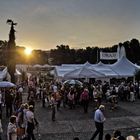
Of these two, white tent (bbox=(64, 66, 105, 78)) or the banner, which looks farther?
the banner

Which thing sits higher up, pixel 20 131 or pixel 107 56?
pixel 107 56

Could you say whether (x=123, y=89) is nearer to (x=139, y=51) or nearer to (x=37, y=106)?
(x=37, y=106)

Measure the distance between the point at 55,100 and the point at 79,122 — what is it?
102 inches

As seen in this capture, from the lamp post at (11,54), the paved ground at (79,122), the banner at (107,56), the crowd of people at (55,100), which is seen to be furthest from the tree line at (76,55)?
the paved ground at (79,122)

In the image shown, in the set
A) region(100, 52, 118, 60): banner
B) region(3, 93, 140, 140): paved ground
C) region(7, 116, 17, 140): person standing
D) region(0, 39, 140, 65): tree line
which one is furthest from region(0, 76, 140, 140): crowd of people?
region(0, 39, 140, 65): tree line

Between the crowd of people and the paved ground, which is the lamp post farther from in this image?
the paved ground

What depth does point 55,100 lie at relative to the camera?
64.8ft

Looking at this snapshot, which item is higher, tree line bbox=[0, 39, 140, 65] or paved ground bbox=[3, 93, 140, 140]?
tree line bbox=[0, 39, 140, 65]

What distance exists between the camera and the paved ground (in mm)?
15226

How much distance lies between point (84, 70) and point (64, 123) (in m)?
9.32

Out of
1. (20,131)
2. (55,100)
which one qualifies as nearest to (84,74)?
(55,100)

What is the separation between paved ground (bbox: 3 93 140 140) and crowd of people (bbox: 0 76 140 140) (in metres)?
0.57

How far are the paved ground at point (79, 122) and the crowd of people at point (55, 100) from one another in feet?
1.87

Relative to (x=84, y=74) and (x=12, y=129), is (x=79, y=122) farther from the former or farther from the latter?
(x=84, y=74)
